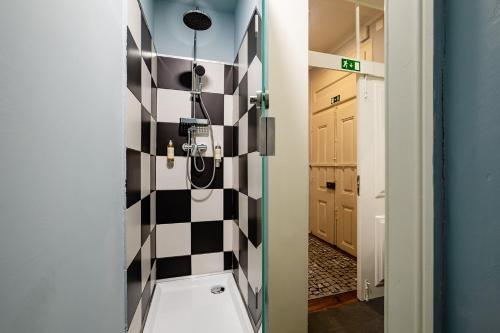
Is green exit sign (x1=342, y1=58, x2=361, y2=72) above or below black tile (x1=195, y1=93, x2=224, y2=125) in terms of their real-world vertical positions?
above

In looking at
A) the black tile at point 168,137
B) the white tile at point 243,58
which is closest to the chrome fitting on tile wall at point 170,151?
the black tile at point 168,137

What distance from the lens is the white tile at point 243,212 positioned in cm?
135

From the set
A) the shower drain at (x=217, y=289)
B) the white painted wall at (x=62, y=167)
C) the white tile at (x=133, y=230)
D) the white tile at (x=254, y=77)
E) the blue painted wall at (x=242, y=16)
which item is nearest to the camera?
the white painted wall at (x=62, y=167)

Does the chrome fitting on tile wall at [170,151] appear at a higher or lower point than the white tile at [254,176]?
higher

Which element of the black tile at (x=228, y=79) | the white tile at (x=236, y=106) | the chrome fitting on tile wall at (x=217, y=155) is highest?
the black tile at (x=228, y=79)

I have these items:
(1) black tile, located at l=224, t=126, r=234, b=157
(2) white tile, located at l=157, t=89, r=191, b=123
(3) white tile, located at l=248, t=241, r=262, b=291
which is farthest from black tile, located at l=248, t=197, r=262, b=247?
(2) white tile, located at l=157, t=89, r=191, b=123

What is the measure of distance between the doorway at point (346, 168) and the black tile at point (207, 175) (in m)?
1.01

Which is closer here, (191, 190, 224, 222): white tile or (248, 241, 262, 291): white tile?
(248, 241, 262, 291): white tile

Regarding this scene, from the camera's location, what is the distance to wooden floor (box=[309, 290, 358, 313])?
1493 millimetres

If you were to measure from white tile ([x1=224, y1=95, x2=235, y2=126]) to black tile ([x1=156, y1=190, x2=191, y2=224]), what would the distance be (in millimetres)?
640

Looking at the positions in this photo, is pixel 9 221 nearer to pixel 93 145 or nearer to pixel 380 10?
pixel 93 145

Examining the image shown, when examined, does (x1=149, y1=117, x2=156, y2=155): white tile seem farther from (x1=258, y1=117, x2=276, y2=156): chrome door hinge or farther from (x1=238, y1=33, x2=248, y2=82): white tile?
(x1=258, y1=117, x2=276, y2=156): chrome door hinge

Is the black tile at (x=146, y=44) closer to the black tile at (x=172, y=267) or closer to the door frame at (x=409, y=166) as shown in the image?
the door frame at (x=409, y=166)

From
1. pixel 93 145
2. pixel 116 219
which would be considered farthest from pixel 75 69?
pixel 116 219
